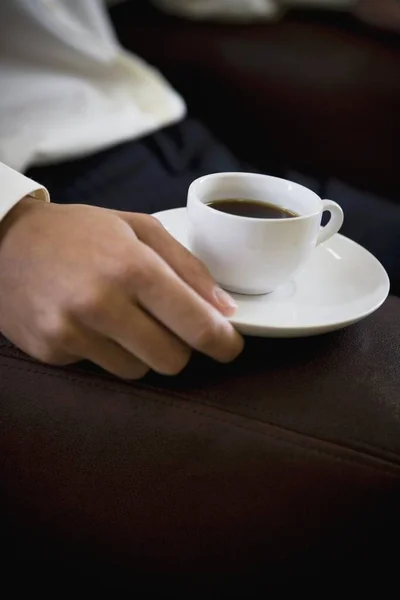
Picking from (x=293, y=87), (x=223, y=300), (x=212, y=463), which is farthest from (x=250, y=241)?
(x=293, y=87)

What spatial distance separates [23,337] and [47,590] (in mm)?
221

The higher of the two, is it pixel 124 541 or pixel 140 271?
pixel 140 271

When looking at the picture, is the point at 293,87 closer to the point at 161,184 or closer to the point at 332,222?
the point at 161,184

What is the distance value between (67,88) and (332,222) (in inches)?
14.9

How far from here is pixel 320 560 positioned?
474 millimetres

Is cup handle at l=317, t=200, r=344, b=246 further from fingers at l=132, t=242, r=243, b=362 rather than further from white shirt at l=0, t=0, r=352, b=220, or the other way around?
white shirt at l=0, t=0, r=352, b=220

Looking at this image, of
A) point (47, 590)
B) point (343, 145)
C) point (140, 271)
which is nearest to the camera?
point (140, 271)

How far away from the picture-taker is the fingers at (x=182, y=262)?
467mm

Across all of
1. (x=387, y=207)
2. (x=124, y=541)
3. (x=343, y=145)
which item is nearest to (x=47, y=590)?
(x=124, y=541)

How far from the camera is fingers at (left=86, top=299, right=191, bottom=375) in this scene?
43cm

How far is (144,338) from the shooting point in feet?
1.45

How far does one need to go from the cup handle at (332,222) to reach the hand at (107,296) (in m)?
0.14

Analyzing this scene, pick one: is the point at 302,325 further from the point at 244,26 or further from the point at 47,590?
the point at 244,26

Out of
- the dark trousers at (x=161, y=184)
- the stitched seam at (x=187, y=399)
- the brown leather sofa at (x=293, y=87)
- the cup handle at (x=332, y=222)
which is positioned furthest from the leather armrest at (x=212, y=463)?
the brown leather sofa at (x=293, y=87)
